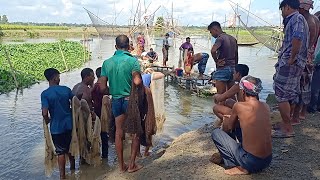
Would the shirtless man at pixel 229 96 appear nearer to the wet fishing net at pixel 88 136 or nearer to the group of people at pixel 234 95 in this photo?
the group of people at pixel 234 95

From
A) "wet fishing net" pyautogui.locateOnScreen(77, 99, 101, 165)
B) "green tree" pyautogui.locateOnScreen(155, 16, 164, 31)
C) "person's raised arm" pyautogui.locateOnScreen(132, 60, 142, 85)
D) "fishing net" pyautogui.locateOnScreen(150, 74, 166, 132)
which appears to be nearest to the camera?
"person's raised arm" pyautogui.locateOnScreen(132, 60, 142, 85)

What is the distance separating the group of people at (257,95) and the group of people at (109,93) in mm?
1178

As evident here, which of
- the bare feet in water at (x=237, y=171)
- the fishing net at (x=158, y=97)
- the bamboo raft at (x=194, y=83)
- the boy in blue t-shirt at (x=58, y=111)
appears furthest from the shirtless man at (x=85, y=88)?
the bamboo raft at (x=194, y=83)

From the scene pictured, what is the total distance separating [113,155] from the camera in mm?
6422

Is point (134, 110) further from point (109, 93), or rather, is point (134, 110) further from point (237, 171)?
point (237, 171)

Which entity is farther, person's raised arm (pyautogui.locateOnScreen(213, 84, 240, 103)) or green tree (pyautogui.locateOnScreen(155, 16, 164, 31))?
green tree (pyautogui.locateOnScreen(155, 16, 164, 31))

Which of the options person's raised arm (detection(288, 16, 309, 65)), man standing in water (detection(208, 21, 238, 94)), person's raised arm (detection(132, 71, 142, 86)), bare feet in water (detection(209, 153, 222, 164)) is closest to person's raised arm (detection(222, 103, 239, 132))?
bare feet in water (detection(209, 153, 222, 164))

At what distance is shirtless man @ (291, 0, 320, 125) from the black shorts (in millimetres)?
3459

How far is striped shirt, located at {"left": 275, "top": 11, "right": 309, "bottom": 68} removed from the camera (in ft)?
15.4

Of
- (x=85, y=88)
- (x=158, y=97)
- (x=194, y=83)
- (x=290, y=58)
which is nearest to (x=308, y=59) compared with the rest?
(x=290, y=58)

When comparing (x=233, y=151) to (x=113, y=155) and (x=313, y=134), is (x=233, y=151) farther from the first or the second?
(x=113, y=155)

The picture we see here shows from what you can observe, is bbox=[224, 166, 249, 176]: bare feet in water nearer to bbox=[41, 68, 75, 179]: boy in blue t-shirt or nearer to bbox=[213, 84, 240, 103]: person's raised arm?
bbox=[213, 84, 240, 103]: person's raised arm

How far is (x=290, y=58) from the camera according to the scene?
4793 mm

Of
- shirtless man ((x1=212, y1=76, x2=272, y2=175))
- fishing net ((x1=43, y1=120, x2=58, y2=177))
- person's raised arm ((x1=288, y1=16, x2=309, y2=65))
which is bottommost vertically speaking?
fishing net ((x1=43, y1=120, x2=58, y2=177))
